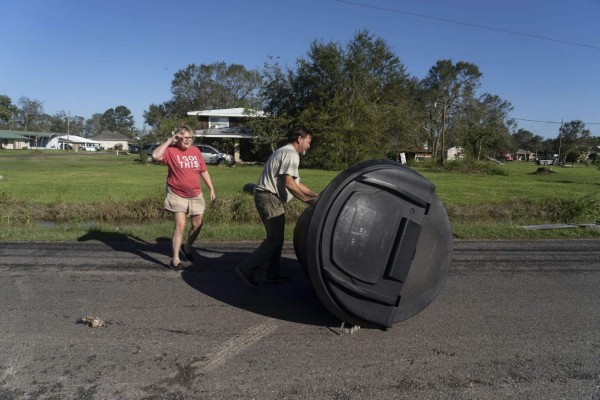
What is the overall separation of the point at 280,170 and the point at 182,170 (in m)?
A: 1.64

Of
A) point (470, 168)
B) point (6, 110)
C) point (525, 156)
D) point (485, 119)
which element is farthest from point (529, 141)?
point (6, 110)

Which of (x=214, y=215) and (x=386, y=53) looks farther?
(x=386, y=53)

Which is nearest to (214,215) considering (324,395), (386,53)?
(324,395)

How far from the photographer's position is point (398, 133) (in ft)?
143

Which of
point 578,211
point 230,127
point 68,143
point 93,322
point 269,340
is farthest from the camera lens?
point 68,143

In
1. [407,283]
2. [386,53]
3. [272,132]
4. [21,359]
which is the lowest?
[21,359]

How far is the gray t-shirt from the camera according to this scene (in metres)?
4.93

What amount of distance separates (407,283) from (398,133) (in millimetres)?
41135

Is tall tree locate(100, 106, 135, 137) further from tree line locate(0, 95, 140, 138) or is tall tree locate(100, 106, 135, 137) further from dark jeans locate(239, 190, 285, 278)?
dark jeans locate(239, 190, 285, 278)

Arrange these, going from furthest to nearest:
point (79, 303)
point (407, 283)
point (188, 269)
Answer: point (188, 269) < point (79, 303) < point (407, 283)

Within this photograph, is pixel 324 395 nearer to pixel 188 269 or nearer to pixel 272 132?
pixel 188 269

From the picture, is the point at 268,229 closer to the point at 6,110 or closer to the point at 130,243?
the point at 130,243

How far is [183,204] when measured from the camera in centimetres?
599

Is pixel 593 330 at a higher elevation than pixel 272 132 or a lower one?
lower
